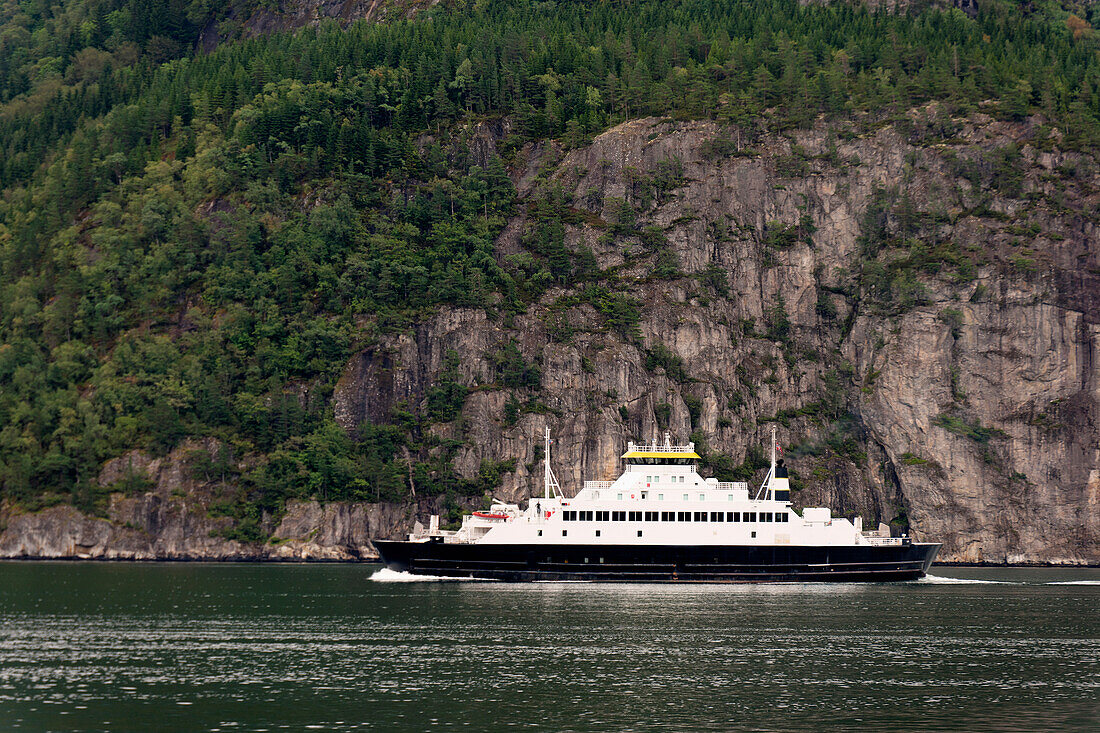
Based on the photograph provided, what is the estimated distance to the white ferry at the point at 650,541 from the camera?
302ft

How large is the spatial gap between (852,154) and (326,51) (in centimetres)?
7270

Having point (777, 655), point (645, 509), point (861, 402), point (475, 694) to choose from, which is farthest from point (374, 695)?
point (861, 402)

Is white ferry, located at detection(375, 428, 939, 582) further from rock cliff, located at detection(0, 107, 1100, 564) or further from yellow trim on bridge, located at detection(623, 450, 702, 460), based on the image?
rock cliff, located at detection(0, 107, 1100, 564)

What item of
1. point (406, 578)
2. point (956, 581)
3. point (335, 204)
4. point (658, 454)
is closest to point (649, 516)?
point (658, 454)

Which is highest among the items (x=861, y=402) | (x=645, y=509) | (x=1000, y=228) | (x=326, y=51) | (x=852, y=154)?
(x=326, y=51)

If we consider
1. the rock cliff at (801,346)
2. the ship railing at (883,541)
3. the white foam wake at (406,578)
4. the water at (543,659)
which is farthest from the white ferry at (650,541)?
the rock cliff at (801,346)

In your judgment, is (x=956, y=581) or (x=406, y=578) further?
(x=956, y=581)

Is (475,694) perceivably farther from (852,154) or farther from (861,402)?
(852,154)

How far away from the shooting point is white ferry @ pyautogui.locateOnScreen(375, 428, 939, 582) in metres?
92.1

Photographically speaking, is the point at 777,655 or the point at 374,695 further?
the point at 777,655

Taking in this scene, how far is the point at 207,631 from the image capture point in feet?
203

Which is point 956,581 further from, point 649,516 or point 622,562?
point 622,562

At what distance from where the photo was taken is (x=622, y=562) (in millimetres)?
92312

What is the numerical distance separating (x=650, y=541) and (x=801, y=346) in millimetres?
60469
